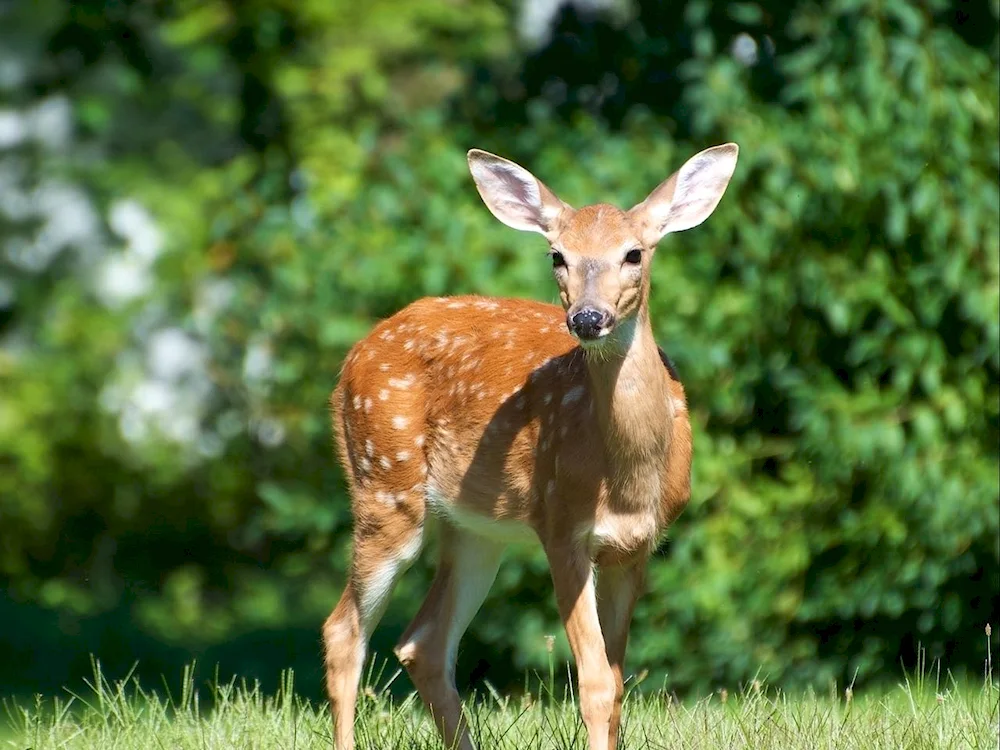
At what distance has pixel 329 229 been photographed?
7.75 metres

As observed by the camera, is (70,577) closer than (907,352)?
No

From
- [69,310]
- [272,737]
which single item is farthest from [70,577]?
[272,737]

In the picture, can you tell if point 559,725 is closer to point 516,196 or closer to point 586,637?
point 586,637

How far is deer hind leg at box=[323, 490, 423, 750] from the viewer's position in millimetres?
5758

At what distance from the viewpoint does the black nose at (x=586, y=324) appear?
4652mm

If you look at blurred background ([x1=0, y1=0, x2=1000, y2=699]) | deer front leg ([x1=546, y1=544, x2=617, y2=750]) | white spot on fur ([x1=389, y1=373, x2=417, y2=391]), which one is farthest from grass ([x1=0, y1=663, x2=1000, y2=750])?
blurred background ([x1=0, y1=0, x2=1000, y2=699])

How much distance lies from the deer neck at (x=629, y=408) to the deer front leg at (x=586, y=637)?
0.23 metres

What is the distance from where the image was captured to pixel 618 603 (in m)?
5.36

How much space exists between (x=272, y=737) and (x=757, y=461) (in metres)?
2.83

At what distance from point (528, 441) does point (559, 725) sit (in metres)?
0.88

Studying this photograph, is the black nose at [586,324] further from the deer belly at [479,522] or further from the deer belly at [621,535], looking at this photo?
the deer belly at [479,522]

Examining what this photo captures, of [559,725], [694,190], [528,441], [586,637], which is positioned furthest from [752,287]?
[586,637]

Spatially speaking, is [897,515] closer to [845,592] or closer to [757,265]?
[845,592]

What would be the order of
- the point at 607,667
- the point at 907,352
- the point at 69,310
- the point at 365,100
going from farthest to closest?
1. the point at 69,310
2. the point at 365,100
3. the point at 907,352
4. the point at 607,667
